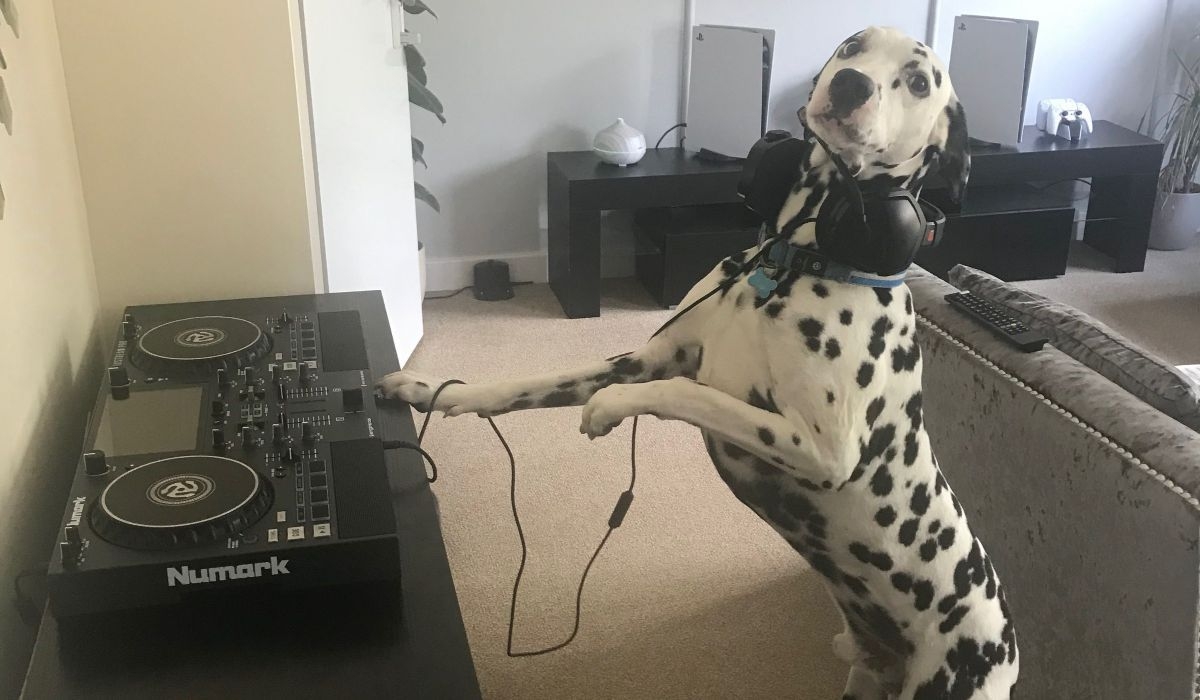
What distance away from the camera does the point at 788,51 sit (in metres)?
4.26

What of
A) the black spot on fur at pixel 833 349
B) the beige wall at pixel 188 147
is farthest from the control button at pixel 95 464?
the black spot on fur at pixel 833 349

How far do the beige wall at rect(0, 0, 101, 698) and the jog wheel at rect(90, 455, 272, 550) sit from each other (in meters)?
0.24

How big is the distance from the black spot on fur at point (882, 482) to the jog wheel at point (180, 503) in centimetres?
76

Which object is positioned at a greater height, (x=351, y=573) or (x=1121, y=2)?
(x=1121, y=2)

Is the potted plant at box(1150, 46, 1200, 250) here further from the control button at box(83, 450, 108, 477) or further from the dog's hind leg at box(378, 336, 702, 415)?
the control button at box(83, 450, 108, 477)

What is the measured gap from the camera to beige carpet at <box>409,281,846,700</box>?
2178 millimetres

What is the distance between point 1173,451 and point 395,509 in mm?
1072

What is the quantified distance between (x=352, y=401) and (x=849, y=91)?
2.81 ft

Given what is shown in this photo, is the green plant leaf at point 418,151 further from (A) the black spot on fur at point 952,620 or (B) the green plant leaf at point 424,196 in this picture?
(A) the black spot on fur at point 952,620

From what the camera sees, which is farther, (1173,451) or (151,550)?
(1173,451)

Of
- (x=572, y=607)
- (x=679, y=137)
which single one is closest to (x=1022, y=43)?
(x=679, y=137)

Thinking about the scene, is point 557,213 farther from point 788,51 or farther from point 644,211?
point 788,51

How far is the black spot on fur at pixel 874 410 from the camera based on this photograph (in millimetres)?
1334

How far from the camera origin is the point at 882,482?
1404mm
